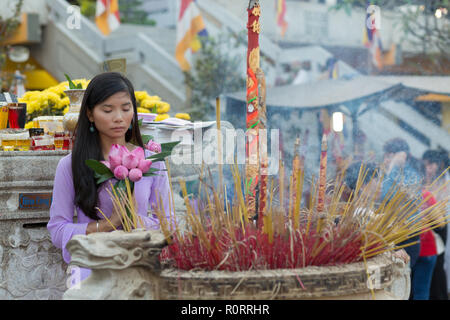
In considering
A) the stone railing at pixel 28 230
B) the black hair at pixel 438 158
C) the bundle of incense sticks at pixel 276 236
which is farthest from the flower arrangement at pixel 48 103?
the black hair at pixel 438 158

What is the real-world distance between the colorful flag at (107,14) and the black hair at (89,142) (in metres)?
8.01

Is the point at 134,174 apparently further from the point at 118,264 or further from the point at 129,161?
the point at 118,264

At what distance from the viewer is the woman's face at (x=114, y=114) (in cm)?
194

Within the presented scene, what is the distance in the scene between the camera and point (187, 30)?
30.1 ft

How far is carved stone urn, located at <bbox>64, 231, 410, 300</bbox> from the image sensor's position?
1419 mm

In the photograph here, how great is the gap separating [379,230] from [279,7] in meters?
8.53

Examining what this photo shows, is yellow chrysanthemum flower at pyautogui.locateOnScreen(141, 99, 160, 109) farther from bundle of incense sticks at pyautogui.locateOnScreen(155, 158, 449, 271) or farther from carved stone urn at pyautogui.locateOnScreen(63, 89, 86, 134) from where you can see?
bundle of incense sticks at pyautogui.locateOnScreen(155, 158, 449, 271)

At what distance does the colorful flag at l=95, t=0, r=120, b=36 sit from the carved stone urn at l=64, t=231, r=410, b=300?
866 centimetres

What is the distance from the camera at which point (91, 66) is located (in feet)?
34.7

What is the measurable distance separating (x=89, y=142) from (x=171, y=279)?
2.47ft

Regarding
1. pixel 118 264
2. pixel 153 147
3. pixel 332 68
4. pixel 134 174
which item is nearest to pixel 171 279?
pixel 118 264

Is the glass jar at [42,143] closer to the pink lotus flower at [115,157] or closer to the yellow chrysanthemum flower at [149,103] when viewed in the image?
the pink lotus flower at [115,157]
